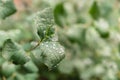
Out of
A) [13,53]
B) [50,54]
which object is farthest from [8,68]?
[50,54]

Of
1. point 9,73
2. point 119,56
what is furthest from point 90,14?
point 9,73

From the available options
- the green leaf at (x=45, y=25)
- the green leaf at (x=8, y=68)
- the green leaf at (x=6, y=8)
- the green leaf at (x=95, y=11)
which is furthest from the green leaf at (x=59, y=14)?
the green leaf at (x=45, y=25)

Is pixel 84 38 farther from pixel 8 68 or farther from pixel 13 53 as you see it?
pixel 13 53

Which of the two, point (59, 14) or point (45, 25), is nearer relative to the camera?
point (45, 25)

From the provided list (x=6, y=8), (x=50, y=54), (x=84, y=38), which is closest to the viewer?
(x=50, y=54)

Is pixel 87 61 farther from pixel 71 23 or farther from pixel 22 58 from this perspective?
pixel 22 58

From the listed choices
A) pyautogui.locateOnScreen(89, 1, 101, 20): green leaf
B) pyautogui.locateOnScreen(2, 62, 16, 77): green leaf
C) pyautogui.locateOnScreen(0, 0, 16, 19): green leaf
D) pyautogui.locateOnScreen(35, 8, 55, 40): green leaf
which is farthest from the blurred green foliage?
pyautogui.locateOnScreen(35, 8, 55, 40): green leaf
